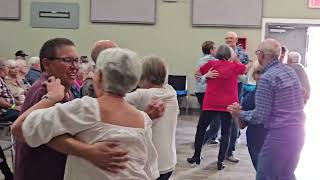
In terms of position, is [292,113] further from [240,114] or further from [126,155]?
[126,155]

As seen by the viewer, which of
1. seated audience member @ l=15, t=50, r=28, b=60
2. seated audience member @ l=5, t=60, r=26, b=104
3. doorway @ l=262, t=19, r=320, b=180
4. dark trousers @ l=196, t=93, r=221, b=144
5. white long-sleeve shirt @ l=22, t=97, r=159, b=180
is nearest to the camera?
white long-sleeve shirt @ l=22, t=97, r=159, b=180

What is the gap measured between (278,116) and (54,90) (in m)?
1.94

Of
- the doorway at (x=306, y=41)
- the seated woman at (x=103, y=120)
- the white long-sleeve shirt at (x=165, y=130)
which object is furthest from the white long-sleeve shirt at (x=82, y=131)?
the doorway at (x=306, y=41)

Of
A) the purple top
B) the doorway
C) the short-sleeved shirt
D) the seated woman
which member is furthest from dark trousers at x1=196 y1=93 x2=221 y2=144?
the seated woman

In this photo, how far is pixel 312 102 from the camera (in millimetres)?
10125

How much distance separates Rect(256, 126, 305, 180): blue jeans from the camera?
3.21 m

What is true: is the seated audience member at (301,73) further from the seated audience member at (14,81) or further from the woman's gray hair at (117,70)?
the seated audience member at (14,81)

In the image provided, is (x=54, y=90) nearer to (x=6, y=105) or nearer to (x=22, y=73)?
(x=6, y=105)

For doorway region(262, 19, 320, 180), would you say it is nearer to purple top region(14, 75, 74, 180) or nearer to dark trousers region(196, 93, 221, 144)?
dark trousers region(196, 93, 221, 144)

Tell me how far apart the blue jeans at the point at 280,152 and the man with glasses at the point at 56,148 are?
65.7 inches

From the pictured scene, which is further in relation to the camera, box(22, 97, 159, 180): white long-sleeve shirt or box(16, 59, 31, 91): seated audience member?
box(16, 59, 31, 91): seated audience member

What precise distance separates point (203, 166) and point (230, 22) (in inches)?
201

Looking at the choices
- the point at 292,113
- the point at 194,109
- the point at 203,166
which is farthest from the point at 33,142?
the point at 194,109

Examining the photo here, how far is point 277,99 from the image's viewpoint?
10.5 feet
